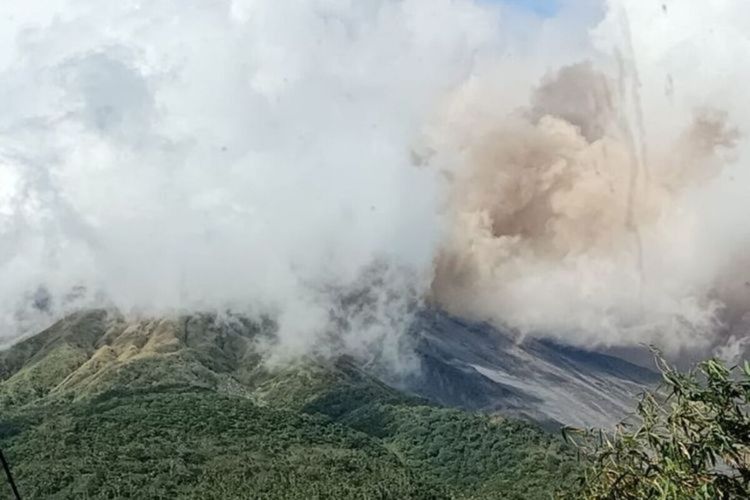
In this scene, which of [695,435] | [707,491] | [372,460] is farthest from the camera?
[372,460]

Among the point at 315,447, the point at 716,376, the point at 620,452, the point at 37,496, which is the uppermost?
the point at 716,376

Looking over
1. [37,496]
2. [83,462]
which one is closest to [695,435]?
[37,496]

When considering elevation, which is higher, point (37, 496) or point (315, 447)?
point (315, 447)

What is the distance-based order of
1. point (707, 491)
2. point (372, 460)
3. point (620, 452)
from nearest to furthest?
point (707, 491) → point (620, 452) → point (372, 460)

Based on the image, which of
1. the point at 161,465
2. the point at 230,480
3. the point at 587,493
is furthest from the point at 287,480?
the point at 587,493

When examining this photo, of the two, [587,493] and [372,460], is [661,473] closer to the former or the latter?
[587,493]

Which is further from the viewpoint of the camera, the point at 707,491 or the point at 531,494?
the point at 531,494
